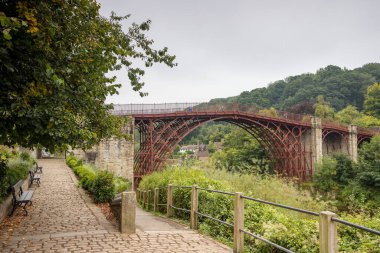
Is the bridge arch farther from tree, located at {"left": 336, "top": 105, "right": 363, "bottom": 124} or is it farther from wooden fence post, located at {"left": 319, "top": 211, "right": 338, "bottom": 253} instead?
wooden fence post, located at {"left": 319, "top": 211, "right": 338, "bottom": 253}

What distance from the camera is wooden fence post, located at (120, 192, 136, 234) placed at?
20.9 ft

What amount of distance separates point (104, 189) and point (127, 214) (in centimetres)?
545

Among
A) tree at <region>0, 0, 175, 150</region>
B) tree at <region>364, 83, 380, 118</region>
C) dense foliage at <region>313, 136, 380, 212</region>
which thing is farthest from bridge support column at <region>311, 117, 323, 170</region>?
tree at <region>0, 0, 175, 150</region>

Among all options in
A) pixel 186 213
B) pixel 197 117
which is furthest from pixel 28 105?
pixel 197 117

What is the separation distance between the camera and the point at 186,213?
8602 mm

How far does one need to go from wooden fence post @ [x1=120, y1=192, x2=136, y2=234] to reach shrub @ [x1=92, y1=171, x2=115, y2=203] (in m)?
5.15

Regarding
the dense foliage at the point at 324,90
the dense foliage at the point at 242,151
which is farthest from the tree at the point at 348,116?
the dense foliage at the point at 242,151

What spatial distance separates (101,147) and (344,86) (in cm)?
6369

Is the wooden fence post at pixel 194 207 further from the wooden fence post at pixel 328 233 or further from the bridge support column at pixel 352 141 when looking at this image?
the bridge support column at pixel 352 141

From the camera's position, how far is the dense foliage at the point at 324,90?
72125 mm

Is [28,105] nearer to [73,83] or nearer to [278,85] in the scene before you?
[73,83]

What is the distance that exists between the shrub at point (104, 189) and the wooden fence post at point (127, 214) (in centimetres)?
515

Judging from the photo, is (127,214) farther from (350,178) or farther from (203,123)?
(350,178)

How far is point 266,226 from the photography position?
547cm
